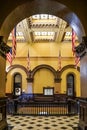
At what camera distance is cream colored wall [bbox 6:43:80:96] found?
2358cm

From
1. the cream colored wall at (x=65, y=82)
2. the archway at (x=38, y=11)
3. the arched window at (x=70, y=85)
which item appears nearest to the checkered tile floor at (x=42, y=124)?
the archway at (x=38, y=11)

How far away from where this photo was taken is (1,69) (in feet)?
25.5

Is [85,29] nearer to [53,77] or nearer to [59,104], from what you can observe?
[59,104]

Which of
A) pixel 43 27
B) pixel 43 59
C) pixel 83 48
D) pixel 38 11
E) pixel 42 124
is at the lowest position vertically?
pixel 42 124

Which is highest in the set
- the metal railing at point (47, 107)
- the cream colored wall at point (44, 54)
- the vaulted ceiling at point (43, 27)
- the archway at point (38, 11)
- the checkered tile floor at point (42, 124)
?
the vaulted ceiling at point (43, 27)

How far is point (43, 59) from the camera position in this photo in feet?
78.2

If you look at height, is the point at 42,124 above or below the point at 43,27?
below

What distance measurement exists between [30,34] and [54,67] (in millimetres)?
4623

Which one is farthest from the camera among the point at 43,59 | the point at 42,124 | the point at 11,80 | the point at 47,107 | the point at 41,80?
the point at 43,59

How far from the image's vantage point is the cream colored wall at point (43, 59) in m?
23.6

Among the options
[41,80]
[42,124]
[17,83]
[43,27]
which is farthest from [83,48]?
[17,83]

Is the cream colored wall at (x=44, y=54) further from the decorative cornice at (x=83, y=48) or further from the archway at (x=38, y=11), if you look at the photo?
the decorative cornice at (x=83, y=48)

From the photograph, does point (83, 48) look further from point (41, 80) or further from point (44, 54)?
point (44, 54)

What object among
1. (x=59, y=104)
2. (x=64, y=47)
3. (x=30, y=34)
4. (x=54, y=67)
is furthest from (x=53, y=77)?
(x=59, y=104)
